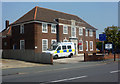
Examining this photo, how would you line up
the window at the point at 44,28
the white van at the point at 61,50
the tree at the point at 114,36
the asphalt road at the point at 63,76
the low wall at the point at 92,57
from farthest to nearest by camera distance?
the tree at the point at 114,36
the window at the point at 44,28
the white van at the point at 61,50
the low wall at the point at 92,57
the asphalt road at the point at 63,76

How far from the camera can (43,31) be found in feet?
100

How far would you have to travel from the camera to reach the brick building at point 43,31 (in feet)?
97.3

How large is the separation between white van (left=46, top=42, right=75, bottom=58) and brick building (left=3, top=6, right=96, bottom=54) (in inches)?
168

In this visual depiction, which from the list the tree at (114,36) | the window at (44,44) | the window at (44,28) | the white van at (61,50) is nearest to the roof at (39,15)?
the window at (44,28)

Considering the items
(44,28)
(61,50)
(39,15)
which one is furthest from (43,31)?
(61,50)

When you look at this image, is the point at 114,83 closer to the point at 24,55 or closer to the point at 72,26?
the point at 24,55

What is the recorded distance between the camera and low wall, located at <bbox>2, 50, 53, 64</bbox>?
68.0 feet

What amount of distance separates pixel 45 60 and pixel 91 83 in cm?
1310

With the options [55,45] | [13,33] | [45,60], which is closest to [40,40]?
[55,45]

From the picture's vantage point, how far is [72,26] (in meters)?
35.8

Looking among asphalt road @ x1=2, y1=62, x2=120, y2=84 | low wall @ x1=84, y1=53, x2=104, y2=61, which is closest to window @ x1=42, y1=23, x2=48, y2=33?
low wall @ x1=84, y1=53, x2=104, y2=61

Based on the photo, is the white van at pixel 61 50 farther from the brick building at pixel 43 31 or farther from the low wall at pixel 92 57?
the low wall at pixel 92 57

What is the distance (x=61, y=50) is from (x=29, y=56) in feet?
17.3

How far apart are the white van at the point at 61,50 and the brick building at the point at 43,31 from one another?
4264 mm
